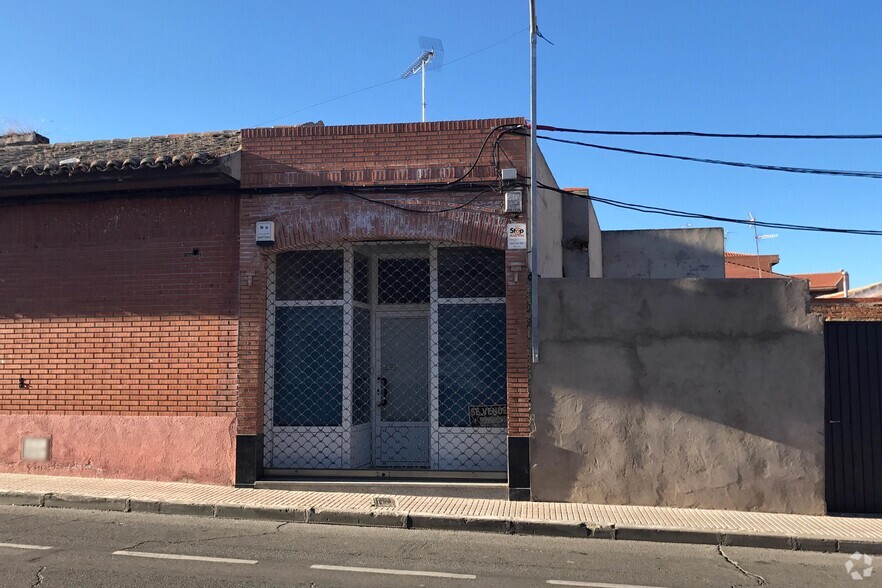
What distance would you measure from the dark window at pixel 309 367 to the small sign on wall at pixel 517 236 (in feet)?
8.28

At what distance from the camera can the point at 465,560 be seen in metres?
6.70

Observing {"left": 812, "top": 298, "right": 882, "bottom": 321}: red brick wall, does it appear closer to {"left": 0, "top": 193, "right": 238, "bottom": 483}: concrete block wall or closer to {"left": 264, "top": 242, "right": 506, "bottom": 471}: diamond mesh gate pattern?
{"left": 264, "top": 242, "right": 506, "bottom": 471}: diamond mesh gate pattern

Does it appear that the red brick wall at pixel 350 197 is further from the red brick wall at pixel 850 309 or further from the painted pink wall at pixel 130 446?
the red brick wall at pixel 850 309

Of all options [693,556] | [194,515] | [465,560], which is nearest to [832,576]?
[693,556]

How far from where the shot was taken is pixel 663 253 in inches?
723

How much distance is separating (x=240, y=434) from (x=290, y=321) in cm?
163

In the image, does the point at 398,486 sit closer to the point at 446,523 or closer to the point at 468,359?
the point at 446,523

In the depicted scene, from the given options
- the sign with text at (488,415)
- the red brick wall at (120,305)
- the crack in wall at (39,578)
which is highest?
the red brick wall at (120,305)

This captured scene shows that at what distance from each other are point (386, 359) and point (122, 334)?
3614 mm

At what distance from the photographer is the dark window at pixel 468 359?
9.76 m

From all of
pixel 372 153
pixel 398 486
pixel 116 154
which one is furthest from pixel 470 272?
pixel 116 154

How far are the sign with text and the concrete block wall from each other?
10.3ft

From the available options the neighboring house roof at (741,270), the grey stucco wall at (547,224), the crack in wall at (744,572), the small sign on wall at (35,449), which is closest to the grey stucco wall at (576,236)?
the grey stucco wall at (547,224)

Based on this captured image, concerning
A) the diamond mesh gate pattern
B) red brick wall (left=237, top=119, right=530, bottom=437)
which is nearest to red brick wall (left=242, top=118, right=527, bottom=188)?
red brick wall (left=237, top=119, right=530, bottom=437)
